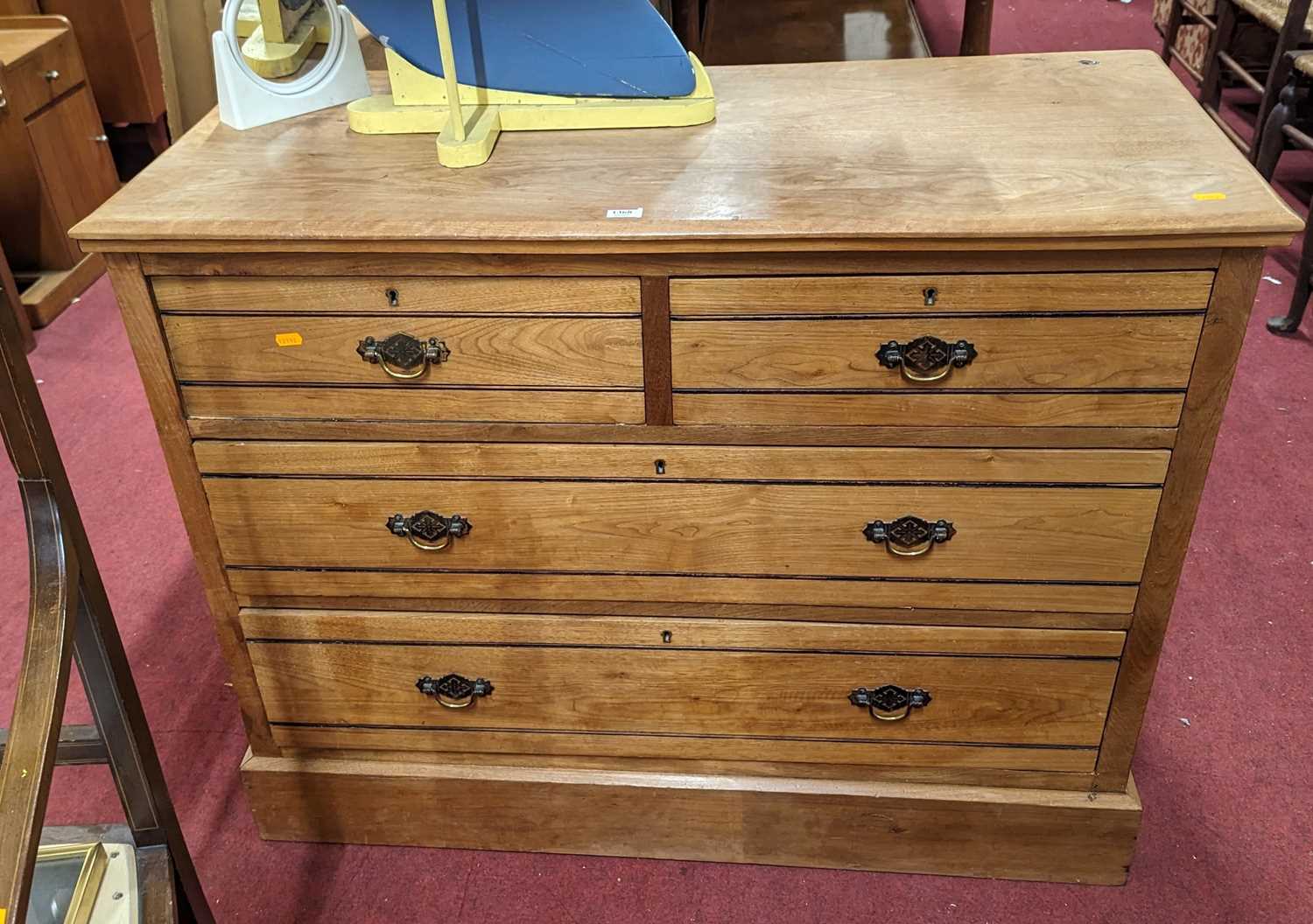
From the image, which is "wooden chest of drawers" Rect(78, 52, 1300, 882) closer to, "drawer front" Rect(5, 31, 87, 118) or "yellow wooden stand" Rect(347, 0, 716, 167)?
"yellow wooden stand" Rect(347, 0, 716, 167)

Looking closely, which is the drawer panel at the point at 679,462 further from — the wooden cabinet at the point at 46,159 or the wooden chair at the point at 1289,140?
the wooden cabinet at the point at 46,159

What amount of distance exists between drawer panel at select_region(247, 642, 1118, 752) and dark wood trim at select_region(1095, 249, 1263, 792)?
33mm

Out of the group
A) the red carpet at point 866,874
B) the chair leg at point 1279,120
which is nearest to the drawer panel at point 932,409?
the red carpet at point 866,874

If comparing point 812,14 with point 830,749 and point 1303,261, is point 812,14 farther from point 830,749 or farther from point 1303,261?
point 830,749

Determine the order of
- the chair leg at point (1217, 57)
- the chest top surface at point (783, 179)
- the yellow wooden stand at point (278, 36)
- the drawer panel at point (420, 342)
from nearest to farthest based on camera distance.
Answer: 1. the chest top surface at point (783, 179)
2. the drawer panel at point (420, 342)
3. the yellow wooden stand at point (278, 36)
4. the chair leg at point (1217, 57)

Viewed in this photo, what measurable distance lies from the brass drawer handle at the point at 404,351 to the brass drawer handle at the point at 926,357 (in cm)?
50

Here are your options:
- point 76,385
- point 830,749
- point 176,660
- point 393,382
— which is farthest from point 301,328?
point 76,385

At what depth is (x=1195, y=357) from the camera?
4.00 ft

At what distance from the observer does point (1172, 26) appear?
4148 mm

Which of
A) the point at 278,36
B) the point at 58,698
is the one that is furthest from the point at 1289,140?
the point at 58,698

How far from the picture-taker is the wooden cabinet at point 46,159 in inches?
114

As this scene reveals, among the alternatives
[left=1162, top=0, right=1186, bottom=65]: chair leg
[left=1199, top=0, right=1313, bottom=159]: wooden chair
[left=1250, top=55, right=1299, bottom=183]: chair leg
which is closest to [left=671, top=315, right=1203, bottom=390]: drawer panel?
[left=1199, top=0, right=1313, bottom=159]: wooden chair

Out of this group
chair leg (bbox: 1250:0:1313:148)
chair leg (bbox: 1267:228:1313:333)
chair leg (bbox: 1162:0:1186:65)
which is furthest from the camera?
chair leg (bbox: 1162:0:1186:65)

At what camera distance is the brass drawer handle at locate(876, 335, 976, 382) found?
1.23m
